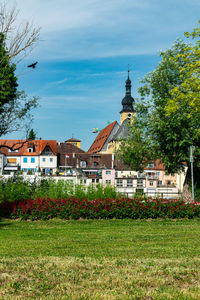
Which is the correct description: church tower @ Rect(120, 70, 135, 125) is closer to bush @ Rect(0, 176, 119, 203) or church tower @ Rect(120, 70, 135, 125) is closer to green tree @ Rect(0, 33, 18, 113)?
bush @ Rect(0, 176, 119, 203)

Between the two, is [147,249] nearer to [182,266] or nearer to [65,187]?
[182,266]

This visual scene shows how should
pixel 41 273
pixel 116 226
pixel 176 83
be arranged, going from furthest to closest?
1. pixel 176 83
2. pixel 116 226
3. pixel 41 273

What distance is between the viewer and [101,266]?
235 inches

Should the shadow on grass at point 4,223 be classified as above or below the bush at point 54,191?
below

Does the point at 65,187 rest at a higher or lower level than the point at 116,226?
higher

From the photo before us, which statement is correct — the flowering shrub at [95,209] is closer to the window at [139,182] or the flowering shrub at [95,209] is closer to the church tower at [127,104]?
the window at [139,182]

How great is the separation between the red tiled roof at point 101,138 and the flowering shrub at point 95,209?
80839 mm

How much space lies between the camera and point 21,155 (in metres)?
78.8

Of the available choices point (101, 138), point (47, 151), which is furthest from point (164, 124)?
point (101, 138)

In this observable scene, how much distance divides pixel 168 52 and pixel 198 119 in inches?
269

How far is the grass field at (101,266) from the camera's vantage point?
4.70 m

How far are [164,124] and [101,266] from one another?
2026 centimetres

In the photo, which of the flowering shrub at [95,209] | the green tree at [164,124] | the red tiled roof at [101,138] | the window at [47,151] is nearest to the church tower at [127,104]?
the red tiled roof at [101,138]

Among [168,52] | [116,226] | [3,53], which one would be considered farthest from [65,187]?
[168,52]
